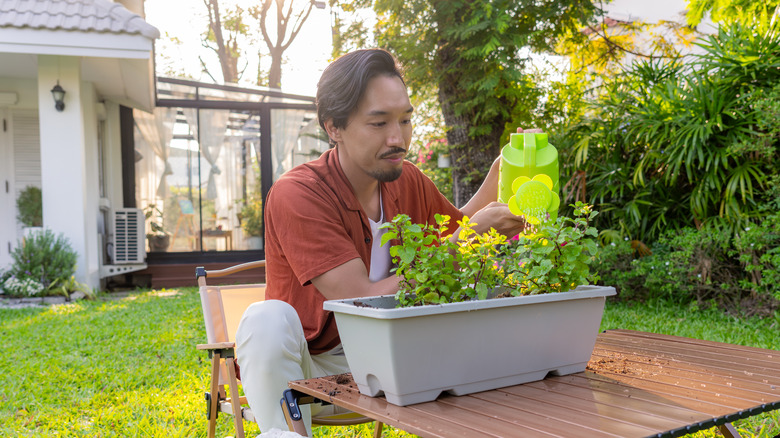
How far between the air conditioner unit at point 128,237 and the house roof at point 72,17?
2475 millimetres

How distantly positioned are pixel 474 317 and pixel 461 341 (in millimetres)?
41

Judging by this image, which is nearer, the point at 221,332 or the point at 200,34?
the point at 221,332

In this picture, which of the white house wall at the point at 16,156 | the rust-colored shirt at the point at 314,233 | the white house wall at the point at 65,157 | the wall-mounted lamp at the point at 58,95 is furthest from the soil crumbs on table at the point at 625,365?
the white house wall at the point at 16,156

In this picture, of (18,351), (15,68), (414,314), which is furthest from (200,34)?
(414,314)

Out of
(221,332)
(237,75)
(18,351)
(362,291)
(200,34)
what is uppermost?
(200,34)

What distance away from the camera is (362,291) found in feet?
4.42

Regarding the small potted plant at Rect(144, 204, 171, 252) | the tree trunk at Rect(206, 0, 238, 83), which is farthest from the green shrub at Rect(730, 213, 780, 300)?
the tree trunk at Rect(206, 0, 238, 83)

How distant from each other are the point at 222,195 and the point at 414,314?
870cm

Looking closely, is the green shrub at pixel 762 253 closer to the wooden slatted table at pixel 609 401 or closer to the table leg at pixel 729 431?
the table leg at pixel 729 431

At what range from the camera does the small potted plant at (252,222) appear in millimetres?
9281

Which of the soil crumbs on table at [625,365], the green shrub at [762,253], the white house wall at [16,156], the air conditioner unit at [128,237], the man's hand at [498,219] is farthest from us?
the white house wall at [16,156]

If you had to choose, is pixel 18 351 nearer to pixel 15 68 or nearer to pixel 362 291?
pixel 362 291

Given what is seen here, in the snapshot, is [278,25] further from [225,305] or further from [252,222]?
[225,305]

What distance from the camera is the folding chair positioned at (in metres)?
1.66
